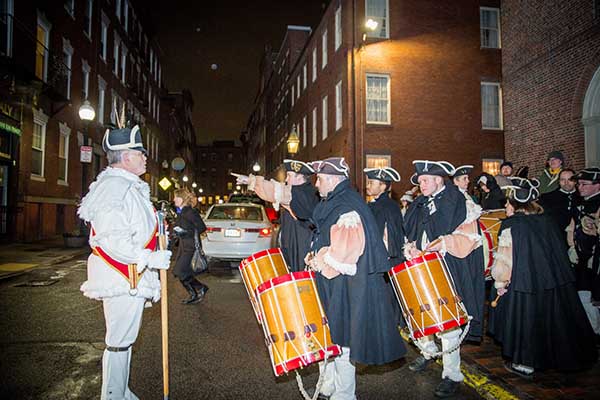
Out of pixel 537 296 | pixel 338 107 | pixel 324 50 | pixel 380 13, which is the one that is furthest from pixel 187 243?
pixel 324 50

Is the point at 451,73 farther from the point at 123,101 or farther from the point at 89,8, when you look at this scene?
the point at 123,101

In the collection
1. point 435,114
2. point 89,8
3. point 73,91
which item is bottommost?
point 435,114

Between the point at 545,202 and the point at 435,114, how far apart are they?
14460mm

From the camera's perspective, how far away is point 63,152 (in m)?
19.8

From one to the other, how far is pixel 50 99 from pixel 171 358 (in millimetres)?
17138

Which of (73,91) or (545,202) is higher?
(73,91)

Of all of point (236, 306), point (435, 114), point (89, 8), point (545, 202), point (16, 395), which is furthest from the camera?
point (89, 8)

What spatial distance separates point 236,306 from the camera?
738cm

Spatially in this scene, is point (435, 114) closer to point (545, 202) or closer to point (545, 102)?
point (545, 102)

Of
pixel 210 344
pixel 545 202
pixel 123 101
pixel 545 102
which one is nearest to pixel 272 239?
pixel 210 344

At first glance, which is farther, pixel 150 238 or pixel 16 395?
pixel 16 395

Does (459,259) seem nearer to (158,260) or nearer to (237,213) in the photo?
(158,260)

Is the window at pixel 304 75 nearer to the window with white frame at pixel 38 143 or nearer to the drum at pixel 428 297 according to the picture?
the window with white frame at pixel 38 143

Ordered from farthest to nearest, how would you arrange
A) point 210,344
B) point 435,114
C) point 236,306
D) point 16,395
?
point 435,114, point 236,306, point 210,344, point 16,395
